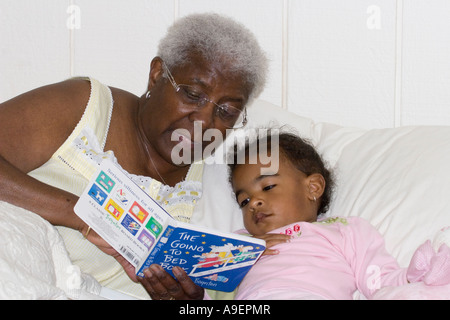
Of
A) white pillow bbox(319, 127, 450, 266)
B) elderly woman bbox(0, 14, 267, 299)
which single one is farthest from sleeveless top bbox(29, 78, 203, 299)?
white pillow bbox(319, 127, 450, 266)

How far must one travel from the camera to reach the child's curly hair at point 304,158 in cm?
180

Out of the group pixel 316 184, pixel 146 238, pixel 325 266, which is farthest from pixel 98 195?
pixel 316 184

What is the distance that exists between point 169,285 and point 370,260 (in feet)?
1.54

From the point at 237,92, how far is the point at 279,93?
484mm

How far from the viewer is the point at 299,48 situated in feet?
7.22

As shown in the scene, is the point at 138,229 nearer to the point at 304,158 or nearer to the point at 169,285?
the point at 169,285

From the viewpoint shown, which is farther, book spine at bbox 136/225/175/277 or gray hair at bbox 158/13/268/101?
gray hair at bbox 158/13/268/101

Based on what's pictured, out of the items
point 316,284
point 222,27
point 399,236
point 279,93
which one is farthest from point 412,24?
point 316,284

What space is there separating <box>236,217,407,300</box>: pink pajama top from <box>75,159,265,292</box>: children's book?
105 mm

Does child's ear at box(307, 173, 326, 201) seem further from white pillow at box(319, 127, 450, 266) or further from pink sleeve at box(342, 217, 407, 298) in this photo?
pink sleeve at box(342, 217, 407, 298)

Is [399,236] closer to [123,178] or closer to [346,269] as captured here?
[346,269]

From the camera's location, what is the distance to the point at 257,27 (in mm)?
2209

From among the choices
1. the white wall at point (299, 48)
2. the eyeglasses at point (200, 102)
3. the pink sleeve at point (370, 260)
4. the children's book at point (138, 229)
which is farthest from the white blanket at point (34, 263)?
the white wall at point (299, 48)

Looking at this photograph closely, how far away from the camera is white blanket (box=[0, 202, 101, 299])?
1148 millimetres
